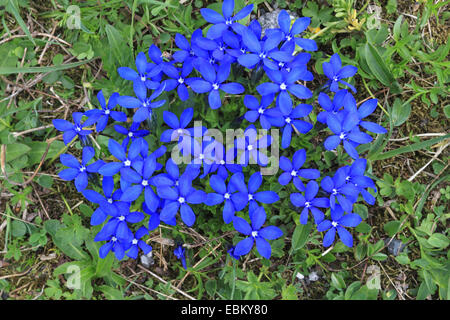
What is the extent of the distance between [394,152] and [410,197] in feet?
1.60

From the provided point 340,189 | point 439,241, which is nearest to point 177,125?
point 340,189

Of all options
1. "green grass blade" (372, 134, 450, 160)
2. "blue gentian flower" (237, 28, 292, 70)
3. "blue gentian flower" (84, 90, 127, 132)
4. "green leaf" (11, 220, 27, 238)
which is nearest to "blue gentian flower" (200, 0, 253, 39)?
"blue gentian flower" (237, 28, 292, 70)

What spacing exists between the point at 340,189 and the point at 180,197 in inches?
41.3

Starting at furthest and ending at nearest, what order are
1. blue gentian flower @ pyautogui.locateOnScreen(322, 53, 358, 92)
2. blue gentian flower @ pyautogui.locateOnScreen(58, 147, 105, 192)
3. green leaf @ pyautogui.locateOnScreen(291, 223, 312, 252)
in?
green leaf @ pyautogui.locateOnScreen(291, 223, 312, 252)
blue gentian flower @ pyautogui.locateOnScreen(322, 53, 358, 92)
blue gentian flower @ pyautogui.locateOnScreen(58, 147, 105, 192)

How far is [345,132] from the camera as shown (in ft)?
8.70

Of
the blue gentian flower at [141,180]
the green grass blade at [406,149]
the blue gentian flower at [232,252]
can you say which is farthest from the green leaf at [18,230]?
the green grass blade at [406,149]

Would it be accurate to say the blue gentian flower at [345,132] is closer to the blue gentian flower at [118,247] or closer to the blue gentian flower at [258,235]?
the blue gentian flower at [258,235]

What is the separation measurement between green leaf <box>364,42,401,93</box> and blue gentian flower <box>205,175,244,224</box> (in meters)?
1.67

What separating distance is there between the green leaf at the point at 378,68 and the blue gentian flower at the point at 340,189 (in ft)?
3.89

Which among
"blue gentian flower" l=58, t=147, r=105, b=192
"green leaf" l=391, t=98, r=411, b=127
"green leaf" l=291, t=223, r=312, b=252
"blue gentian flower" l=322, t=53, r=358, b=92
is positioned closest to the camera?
"blue gentian flower" l=58, t=147, r=105, b=192

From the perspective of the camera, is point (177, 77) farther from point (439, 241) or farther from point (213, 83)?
point (439, 241)

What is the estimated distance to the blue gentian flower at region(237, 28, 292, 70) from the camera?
8.23 ft

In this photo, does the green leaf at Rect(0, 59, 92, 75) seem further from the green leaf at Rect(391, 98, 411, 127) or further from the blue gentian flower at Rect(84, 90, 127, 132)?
the green leaf at Rect(391, 98, 411, 127)

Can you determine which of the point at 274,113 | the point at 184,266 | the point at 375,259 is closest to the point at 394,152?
the point at 375,259
